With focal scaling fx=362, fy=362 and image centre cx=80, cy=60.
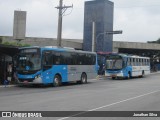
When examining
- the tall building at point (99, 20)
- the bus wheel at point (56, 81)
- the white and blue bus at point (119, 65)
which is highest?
the tall building at point (99, 20)

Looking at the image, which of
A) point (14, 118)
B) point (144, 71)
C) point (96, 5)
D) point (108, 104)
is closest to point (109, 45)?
point (96, 5)

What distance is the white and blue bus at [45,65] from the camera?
24922 millimetres

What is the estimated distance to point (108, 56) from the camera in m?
39.5

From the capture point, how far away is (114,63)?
128ft

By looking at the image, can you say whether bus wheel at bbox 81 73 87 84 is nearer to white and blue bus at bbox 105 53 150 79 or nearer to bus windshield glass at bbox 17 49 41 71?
bus windshield glass at bbox 17 49 41 71

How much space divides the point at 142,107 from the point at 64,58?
14.0m

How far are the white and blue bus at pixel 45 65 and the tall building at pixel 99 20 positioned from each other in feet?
108

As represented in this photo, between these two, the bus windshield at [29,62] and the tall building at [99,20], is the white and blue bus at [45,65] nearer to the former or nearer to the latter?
the bus windshield at [29,62]

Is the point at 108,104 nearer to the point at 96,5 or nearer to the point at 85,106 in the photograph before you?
the point at 85,106

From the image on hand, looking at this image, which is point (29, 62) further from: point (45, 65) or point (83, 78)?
point (83, 78)

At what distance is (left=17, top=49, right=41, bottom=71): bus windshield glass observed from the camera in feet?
82.0

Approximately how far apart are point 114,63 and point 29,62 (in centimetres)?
1543

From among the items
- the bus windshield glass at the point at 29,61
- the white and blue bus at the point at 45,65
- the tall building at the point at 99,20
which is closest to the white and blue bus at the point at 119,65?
the white and blue bus at the point at 45,65

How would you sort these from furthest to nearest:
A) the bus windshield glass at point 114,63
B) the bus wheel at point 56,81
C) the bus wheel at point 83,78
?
the bus windshield glass at point 114,63
the bus wheel at point 83,78
the bus wheel at point 56,81
